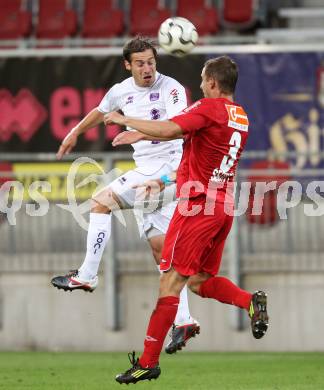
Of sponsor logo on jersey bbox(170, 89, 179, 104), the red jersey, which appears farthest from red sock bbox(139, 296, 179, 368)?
sponsor logo on jersey bbox(170, 89, 179, 104)

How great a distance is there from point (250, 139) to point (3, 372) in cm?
555

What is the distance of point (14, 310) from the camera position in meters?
14.5

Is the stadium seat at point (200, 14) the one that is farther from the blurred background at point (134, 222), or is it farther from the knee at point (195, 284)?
the knee at point (195, 284)

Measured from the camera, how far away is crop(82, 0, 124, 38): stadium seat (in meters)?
19.3

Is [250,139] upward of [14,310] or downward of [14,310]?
upward

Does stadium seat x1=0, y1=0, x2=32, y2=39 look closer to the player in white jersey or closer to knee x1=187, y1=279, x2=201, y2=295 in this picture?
the player in white jersey

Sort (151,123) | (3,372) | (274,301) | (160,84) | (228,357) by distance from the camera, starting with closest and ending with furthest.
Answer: (151,123) < (160,84) < (3,372) < (228,357) < (274,301)

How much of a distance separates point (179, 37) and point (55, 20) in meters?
9.40

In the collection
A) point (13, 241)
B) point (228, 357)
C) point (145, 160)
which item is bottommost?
point (228, 357)

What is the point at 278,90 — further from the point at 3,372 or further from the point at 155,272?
the point at 3,372

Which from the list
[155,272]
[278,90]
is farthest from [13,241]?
[278,90]

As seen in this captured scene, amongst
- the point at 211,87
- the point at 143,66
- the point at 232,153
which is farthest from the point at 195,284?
the point at 143,66

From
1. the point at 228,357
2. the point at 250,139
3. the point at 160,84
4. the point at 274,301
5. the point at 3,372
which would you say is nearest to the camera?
the point at 160,84

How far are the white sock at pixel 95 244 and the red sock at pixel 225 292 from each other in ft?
4.25
